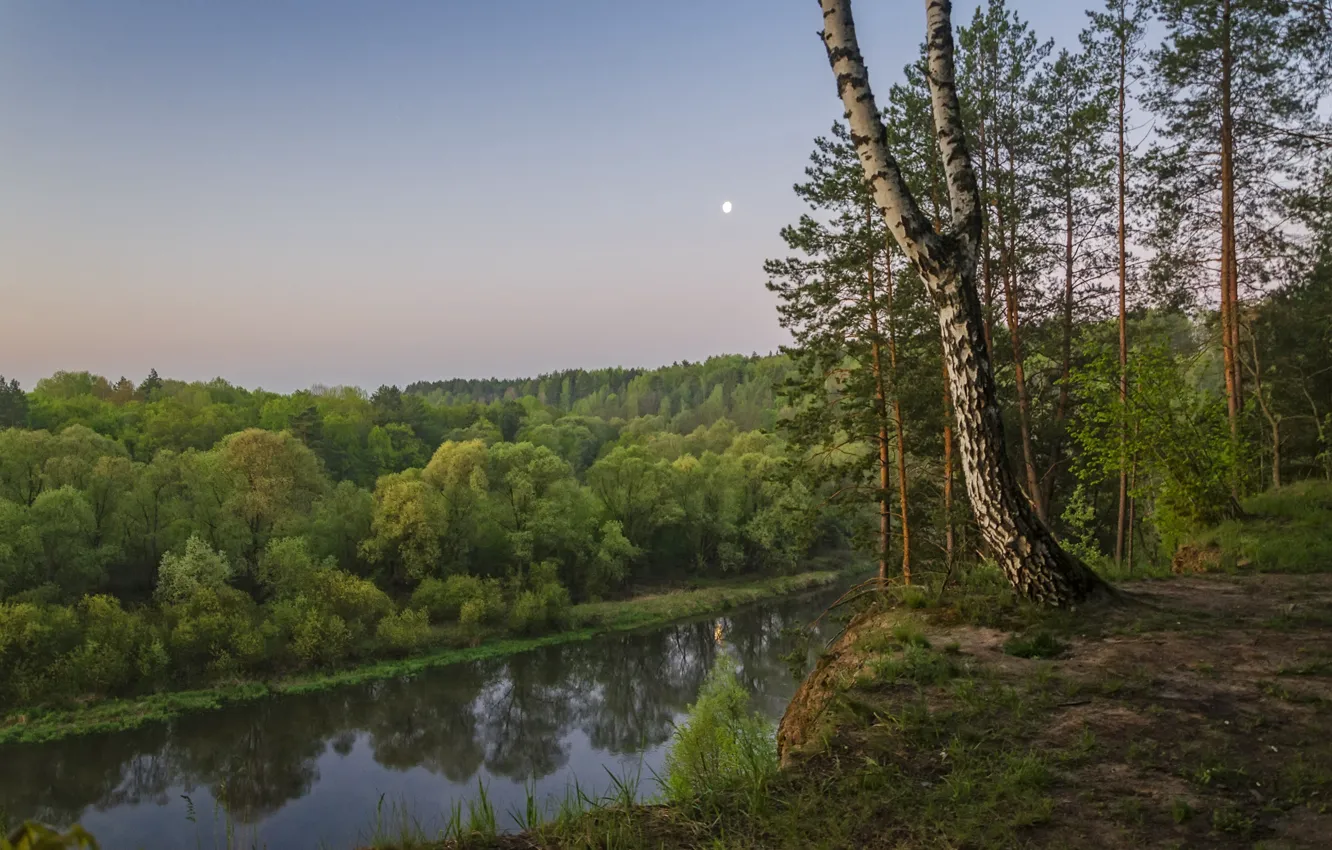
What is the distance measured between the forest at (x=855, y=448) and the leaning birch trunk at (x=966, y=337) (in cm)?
21

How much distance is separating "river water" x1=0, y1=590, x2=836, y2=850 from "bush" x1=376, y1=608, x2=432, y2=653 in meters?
2.36

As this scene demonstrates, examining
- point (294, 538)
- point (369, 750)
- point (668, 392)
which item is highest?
point (668, 392)

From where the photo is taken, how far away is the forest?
12.2 metres

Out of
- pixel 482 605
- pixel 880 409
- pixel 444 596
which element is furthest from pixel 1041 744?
pixel 444 596

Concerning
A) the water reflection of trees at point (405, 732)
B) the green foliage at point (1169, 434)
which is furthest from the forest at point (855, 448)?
the water reflection of trees at point (405, 732)

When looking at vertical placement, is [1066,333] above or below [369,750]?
above

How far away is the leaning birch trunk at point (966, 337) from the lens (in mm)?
5668

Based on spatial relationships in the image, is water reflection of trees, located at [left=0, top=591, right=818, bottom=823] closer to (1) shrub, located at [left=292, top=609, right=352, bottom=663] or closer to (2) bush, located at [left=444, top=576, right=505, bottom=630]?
(1) shrub, located at [left=292, top=609, right=352, bottom=663]

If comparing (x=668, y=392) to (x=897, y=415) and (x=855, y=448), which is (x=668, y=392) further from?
(x=897, y=415)

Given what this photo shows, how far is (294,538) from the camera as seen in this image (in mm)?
36188

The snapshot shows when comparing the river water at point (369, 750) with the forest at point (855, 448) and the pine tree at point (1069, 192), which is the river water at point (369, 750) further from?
the pine tree at point (1069, 192)

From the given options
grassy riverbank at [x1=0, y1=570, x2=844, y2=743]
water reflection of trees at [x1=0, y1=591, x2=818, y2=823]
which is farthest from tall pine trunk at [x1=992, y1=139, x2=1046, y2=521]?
grassy riverbank at [x1=0, y1=570, x2=844, y2=743]

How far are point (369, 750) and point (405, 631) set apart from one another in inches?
388

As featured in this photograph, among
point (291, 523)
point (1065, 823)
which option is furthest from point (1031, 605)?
point (291, 523)
